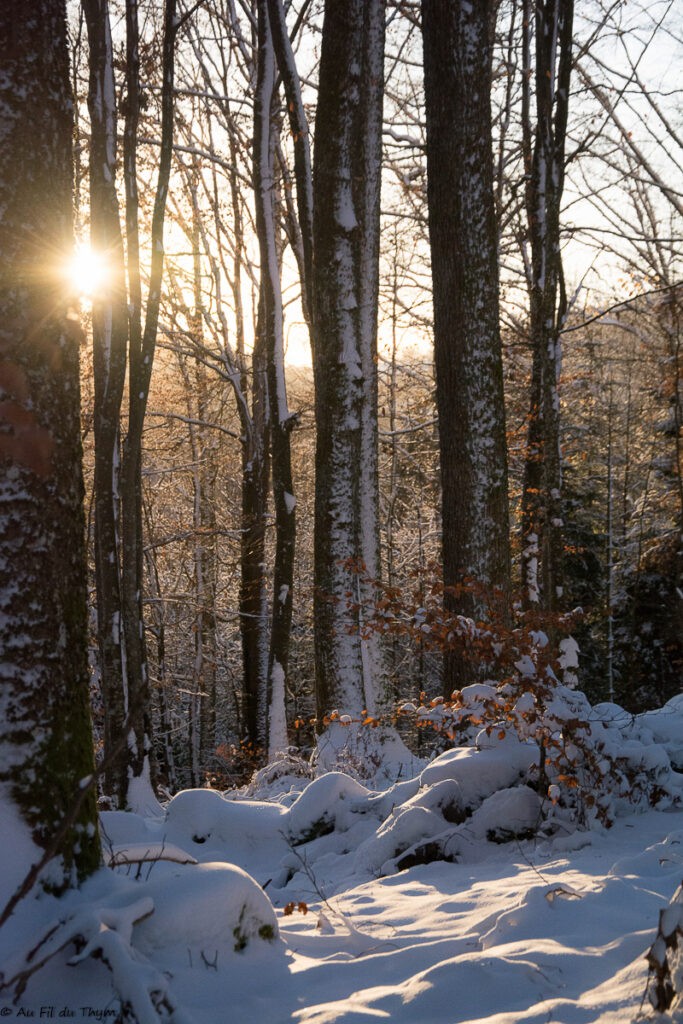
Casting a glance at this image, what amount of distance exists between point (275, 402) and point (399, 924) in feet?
29.1

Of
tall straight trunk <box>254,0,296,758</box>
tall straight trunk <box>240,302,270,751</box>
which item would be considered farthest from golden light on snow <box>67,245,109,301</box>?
tall straight trunk <box>240,302,270,751</box>

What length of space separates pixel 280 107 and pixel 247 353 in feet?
14.7

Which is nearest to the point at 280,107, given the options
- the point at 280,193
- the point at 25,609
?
the point at 280,193

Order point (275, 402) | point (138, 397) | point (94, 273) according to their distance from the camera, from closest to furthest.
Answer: point (94, 273), point (138, 397), point (275, 402)

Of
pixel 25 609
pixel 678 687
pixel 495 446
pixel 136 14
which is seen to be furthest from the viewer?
pixel 678 687

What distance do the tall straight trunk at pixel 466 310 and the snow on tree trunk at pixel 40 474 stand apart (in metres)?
4.52

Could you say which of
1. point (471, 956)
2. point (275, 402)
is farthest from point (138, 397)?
point (471, 956)

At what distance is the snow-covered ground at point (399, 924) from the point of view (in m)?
2.59

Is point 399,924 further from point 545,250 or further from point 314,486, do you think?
point 545,250

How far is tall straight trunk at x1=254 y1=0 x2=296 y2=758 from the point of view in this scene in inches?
473

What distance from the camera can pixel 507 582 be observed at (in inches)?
287

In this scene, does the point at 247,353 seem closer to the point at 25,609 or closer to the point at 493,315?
the point at 493,315

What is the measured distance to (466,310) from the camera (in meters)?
7.24

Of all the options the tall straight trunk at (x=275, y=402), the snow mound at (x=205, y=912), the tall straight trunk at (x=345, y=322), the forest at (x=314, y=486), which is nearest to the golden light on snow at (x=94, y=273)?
the forest at (x=314, y=486)
